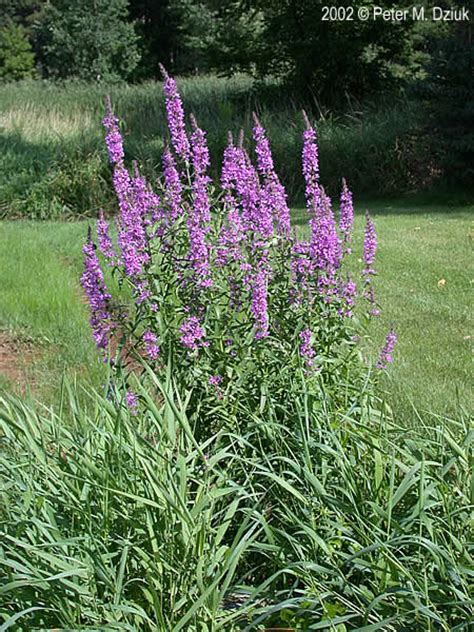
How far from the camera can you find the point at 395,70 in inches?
643

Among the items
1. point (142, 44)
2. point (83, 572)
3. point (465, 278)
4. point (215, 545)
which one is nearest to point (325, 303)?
point (215, 545)

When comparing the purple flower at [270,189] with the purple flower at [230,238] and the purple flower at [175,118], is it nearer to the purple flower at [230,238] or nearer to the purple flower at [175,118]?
the purple flower at [230,238]

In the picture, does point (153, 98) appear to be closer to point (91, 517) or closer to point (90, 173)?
point (90, 173)

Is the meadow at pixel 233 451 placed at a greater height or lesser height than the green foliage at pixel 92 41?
lesser

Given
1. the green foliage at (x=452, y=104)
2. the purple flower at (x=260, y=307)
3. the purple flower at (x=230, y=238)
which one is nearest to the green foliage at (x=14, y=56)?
the green foliage at (x=452, y=104)

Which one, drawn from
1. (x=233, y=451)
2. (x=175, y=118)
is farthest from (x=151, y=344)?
(x=175, y=118)

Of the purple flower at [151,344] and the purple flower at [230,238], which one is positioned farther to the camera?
the purple flower at [230,238]

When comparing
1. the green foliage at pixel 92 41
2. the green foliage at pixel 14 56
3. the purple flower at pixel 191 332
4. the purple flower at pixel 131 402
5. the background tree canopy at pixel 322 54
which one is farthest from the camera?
the green foliage at pixel 14 56

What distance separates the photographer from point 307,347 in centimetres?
263

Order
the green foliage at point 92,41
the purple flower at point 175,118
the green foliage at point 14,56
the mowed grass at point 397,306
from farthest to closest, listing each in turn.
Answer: the green foliage at point 14,56
the green foliage at point 92,41
the mowed grass at point 397,306
the purple flower at point 175,118

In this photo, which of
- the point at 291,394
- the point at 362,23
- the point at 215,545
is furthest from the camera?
the point at 362,23

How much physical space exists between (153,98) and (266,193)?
44.8 feet

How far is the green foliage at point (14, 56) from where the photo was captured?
3484cm

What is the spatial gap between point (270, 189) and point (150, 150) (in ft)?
31.0
